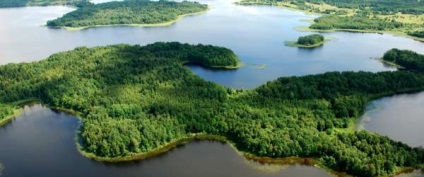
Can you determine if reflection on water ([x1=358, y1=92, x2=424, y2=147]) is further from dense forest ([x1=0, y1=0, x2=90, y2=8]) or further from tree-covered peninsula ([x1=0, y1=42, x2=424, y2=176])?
dense forest ([x1=0, y1=0, x2=90, y2=8])

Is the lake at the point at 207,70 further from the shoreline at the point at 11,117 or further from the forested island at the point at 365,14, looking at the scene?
the forested island at the point at 365,14

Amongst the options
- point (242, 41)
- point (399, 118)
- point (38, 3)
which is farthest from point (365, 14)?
point (38, 3)

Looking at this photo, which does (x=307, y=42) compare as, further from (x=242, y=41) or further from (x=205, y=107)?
(x=205, y=107)

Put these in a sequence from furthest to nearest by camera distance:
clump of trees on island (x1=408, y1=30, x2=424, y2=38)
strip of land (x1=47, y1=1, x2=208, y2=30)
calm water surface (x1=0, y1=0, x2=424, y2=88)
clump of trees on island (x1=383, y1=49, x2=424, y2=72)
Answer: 1. strip of land (x1=47, y1=1, x2=208, y2=30)
2. clump of trees on island (x1=408, y1=30, x2=424, y2=38)
3. calm water surface (x1=0, y1=0, x2=424, y2=88)
4. clump of trees on island (x1=383, y1=49, x2=424, y2=72)

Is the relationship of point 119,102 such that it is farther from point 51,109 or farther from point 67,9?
point 67,9

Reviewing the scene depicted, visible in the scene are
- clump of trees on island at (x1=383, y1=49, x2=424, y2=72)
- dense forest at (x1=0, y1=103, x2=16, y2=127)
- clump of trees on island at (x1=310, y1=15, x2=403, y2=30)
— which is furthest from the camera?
clump of trees on island at (x1=310, y1=15, x2=403, y2=30)

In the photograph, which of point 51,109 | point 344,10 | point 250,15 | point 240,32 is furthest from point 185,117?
point 344,10

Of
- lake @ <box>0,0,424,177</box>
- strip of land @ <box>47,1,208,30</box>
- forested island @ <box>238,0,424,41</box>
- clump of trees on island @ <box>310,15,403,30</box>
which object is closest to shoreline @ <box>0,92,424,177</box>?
lake @ <box>0,0,424,177</box>
